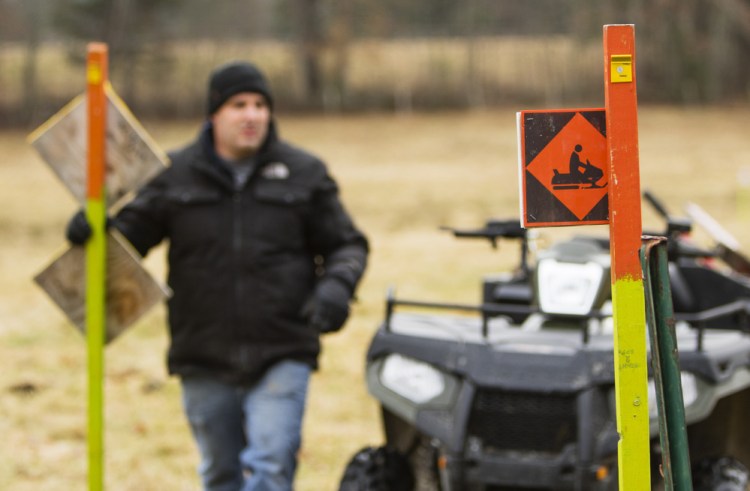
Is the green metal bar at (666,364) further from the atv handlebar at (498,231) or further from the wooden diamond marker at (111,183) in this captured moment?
the atv handlebar at (498,231)

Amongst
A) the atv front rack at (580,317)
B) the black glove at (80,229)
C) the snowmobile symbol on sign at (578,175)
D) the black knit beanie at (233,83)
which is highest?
the black knit beanie at (233,83)

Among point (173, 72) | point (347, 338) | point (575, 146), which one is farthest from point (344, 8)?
point (575, 146)

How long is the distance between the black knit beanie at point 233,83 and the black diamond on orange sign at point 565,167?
1998mm

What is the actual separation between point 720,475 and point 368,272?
9603 millimetres

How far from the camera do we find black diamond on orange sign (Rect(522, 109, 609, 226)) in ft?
8.85

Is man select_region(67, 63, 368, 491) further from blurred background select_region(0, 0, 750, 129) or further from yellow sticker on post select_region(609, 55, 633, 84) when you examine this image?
blurred background select_region(0, 0, 750, 129)

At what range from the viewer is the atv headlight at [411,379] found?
14.0ft

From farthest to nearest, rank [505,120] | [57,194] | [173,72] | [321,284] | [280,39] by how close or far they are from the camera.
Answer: [280,39] → [173,72] → [505,120] → [57,194] → [321,284]

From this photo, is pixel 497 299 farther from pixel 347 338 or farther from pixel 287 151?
pixel 347 338

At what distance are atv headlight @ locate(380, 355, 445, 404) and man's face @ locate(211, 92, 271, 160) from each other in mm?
926

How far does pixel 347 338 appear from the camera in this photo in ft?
31.6

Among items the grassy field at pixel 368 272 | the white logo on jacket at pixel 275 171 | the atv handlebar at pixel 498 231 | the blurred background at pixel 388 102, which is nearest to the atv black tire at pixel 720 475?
the atv handlebar at pixel 498 231

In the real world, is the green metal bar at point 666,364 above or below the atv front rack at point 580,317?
above

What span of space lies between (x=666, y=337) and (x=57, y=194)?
72.2ft
